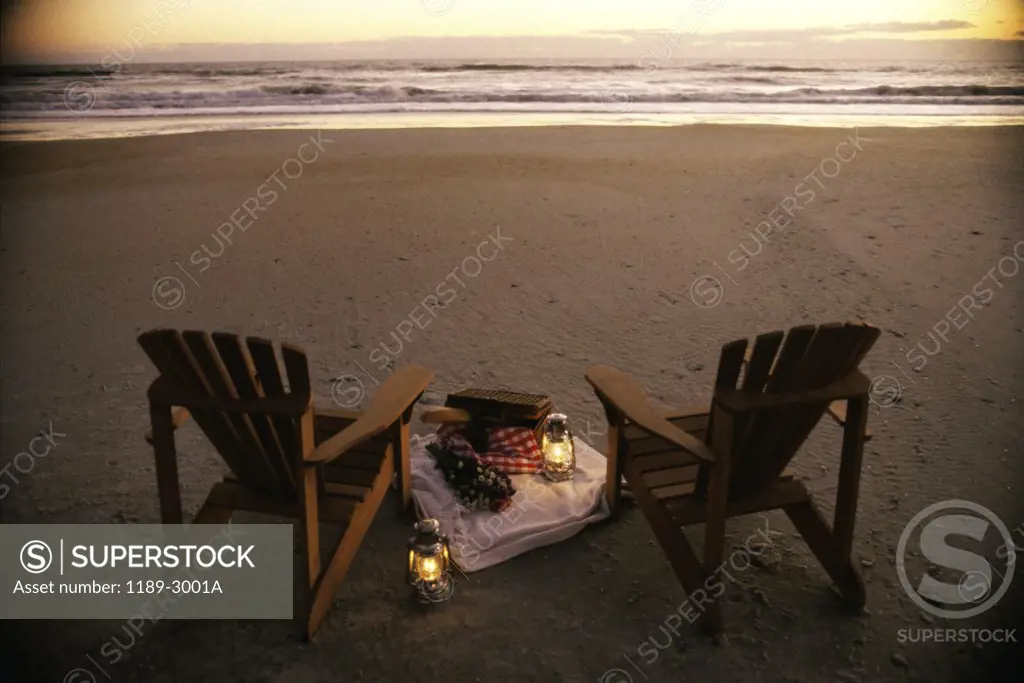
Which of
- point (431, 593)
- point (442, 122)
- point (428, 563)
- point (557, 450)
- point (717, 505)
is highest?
point (442, 122)

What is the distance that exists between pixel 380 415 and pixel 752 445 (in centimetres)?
119

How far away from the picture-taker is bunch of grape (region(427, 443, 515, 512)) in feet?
11.4

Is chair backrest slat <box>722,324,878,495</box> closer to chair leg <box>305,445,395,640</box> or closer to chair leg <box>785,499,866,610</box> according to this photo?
chair leg <box>785,499,866,610</box>

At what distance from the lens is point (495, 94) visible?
1547cm

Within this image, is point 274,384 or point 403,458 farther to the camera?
point 403,458

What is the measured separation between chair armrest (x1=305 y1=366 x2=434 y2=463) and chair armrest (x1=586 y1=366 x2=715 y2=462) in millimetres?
627

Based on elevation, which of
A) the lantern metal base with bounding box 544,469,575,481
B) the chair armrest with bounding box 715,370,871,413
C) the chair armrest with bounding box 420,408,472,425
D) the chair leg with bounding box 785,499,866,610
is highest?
the chair armrest with bounding box 715,370,871,413

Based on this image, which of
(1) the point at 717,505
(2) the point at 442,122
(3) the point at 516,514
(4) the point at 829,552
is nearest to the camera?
(1) the point at 717,505

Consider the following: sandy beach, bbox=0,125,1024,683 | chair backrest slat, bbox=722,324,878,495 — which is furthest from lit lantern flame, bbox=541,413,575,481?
chair backrest slat, bbox=722,324,878,495

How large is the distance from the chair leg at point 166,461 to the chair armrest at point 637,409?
141 cm

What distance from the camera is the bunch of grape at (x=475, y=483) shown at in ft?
11.4

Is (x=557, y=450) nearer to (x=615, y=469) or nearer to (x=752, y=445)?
(x=615, y=469)

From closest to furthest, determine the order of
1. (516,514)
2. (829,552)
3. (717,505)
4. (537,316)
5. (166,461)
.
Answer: (717,505) → (166,461) → (829,552) → (516,514) → (537,316)

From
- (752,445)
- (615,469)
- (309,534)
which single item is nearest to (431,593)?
(309,534)
